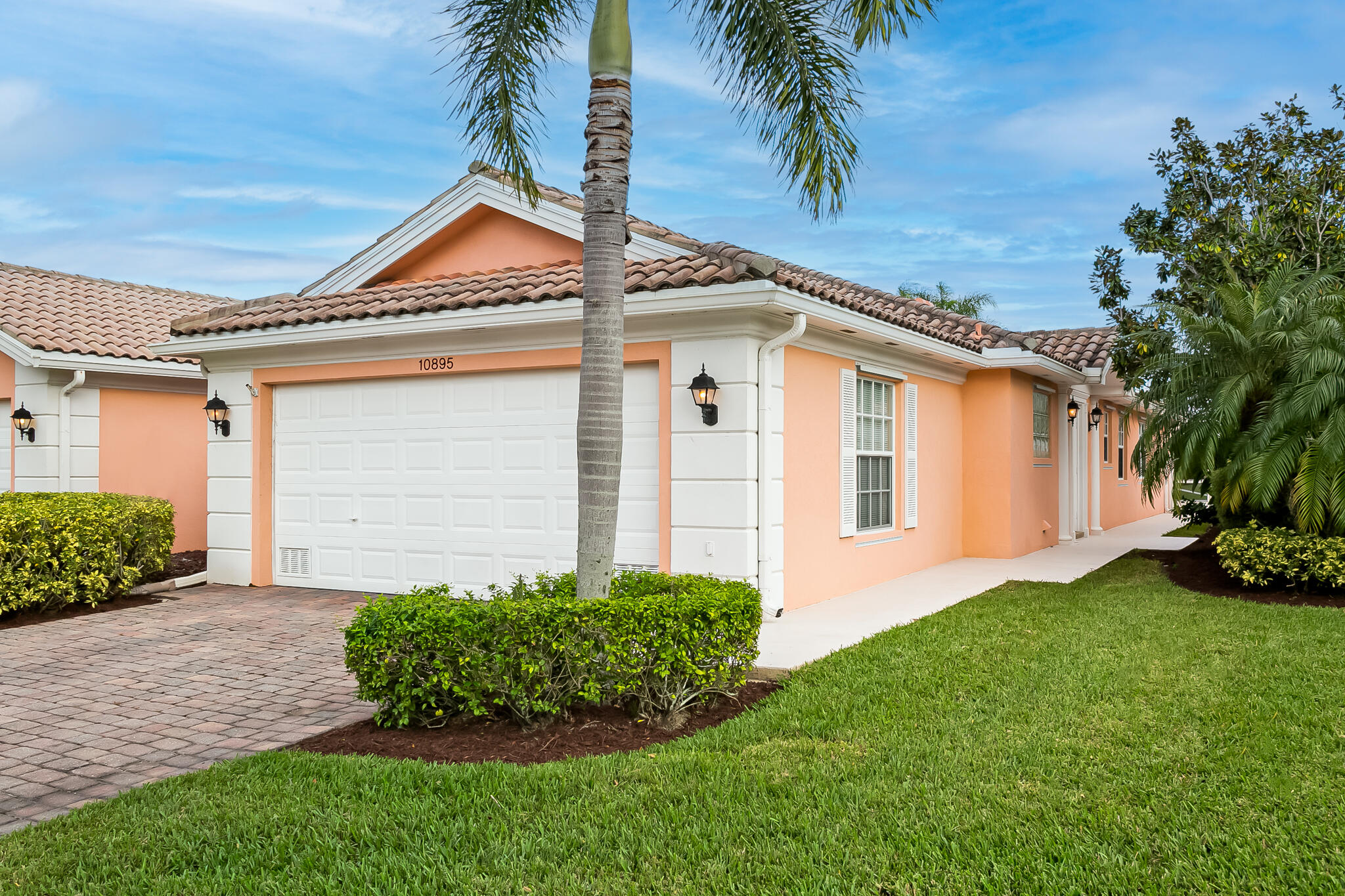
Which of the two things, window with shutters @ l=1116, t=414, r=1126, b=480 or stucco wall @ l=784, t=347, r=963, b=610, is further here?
window with shutters @ l=1116, t=414, r=1126, b=480

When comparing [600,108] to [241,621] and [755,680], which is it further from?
[241,621]

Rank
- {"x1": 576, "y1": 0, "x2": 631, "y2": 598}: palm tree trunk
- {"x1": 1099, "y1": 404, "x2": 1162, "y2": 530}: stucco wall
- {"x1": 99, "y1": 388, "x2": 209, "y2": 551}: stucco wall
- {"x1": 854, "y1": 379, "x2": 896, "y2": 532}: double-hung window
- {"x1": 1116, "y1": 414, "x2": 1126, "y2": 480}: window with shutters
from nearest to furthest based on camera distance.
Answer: {"x1": 576, "y1": 0, "x2": 631, "y2": 598}: palm tree trunk < {"x1": 854, "y1": 379, "x2": 896, "y2": 532}: double-hung window < {"x1": 99, "y1": 388, "x2": 209, "y2": 551}: stucco wall < {"x1": 1099, "y1": 404, "x2": 1162, "y2": 530}: stucco wall < {"x1": 1116, "y1": 414, "x2": 1126, "y2": 480}: window with shutters

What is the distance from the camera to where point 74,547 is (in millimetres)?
9812

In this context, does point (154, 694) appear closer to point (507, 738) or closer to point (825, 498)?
point (507, 738)

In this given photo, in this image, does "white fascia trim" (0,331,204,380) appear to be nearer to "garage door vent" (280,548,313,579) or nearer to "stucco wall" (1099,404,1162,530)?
"garage door vent" (280,548,313,579)

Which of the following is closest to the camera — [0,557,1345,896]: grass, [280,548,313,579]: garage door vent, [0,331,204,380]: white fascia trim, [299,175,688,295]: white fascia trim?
[0,557,1345,896]: grass

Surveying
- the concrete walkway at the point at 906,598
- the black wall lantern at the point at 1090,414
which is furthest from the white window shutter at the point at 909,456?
the black wall lantern at the point at 1090,414

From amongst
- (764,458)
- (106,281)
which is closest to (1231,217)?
(764,458)

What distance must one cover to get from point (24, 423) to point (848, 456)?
11.0m

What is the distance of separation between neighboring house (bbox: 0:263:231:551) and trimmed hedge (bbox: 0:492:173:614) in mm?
2130

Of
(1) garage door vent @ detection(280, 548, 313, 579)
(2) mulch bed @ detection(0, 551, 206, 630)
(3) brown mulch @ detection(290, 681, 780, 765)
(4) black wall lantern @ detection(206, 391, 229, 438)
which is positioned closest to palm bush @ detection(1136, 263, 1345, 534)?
(3) brown mulch @ detection(290, 681, 780, 765)

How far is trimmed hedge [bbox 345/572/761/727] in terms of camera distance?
5043 millimetres

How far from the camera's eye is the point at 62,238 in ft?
68.6

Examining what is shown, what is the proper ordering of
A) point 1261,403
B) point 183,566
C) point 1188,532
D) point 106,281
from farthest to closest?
1. point 1188,532
2. point 106,281
3. point 183,566
4. point 1261,403
